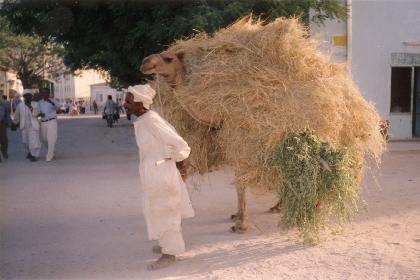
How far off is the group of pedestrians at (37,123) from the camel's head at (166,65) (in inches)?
273

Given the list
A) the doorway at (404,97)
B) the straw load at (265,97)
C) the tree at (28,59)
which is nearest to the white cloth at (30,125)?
the straw load at (265,97)

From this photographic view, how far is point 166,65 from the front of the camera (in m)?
4.98

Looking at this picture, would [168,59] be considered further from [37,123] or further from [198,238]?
[37,123]

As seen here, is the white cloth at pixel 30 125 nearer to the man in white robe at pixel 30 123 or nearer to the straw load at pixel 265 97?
the man in white robe at pixel 30 123

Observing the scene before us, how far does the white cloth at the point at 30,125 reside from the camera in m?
11.3

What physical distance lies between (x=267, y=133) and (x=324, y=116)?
566 mm

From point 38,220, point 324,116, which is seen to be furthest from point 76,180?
point 324,116

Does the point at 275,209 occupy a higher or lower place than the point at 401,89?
lower

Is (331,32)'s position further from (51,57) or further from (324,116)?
(51,57)

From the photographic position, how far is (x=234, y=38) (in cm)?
504

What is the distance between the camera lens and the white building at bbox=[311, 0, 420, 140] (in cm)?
1248

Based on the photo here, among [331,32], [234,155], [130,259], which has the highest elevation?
[331,32]

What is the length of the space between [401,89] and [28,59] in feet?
99.6

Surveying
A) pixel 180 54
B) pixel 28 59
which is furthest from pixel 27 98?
pixel 28 59
